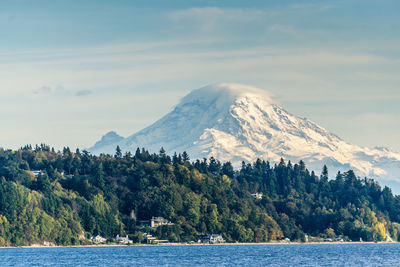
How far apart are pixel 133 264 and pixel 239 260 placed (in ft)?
85.9

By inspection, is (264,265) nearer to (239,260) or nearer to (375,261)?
(239,260)

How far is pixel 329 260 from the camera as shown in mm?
192500

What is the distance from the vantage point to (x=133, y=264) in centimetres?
17362

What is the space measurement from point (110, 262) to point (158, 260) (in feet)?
41.9

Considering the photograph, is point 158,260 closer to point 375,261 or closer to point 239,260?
point 239,260

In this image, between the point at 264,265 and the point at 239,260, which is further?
the point at 239,260

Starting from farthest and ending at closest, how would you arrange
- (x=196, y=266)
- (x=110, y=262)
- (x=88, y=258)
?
(x=88, y=258)
(x=110, y=262)
(x=196, y=266)

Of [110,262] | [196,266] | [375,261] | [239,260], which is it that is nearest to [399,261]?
[375,261]

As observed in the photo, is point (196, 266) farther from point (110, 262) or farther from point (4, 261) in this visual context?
point (4, 261)

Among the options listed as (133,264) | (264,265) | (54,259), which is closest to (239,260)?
(264,265)

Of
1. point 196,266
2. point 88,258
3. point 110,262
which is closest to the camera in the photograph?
point 196,266

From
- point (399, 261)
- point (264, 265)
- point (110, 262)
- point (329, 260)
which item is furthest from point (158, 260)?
point (399, 261)

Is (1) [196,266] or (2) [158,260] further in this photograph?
(2) [158,260]

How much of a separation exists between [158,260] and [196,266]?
2121cm
